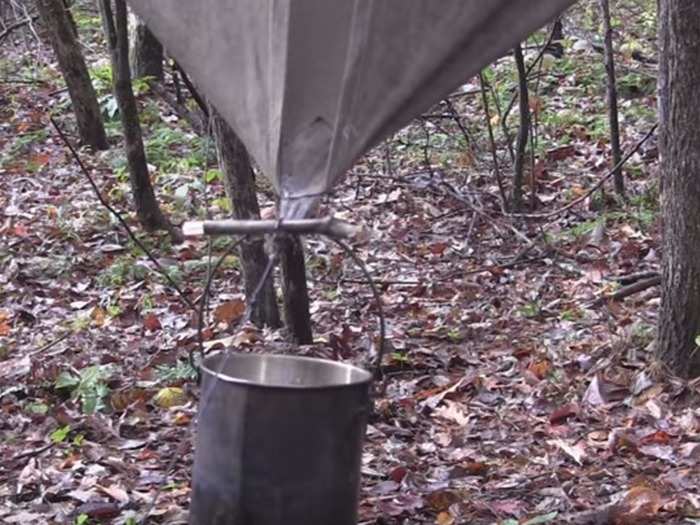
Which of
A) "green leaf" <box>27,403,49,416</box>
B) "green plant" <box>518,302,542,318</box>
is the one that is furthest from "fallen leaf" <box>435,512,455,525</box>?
"green plant" <box>518,302,542,318</box>

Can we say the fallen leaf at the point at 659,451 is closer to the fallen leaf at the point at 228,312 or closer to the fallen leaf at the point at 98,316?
the fallen leaf at the point at 228,312

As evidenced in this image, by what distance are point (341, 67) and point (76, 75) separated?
8496 mm

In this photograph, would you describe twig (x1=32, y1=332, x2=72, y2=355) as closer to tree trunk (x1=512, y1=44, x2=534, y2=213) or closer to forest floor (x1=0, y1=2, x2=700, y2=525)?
forest floor (x1=0, y1=2, x2=700, y2=525)

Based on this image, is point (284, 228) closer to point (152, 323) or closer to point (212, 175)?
point (152, 323)

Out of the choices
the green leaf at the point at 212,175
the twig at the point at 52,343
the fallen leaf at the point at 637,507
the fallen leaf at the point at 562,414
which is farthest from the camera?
the green leaf at the point at 212,175

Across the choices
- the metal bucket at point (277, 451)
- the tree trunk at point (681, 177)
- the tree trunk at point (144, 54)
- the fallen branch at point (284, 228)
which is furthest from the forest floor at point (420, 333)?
the tree trunk at point (144, 54)

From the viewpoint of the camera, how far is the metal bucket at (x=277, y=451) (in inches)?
110

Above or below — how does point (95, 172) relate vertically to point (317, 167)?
above

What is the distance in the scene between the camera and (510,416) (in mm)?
4934

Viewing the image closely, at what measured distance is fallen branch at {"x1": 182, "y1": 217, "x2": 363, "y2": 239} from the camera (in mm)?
2688

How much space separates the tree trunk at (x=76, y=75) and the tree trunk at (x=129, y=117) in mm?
2307

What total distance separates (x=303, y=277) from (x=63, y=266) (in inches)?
107

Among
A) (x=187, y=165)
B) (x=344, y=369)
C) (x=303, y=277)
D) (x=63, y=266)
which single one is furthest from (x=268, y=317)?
(x=187, y=165)

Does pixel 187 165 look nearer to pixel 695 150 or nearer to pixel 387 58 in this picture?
pixel 695 150
